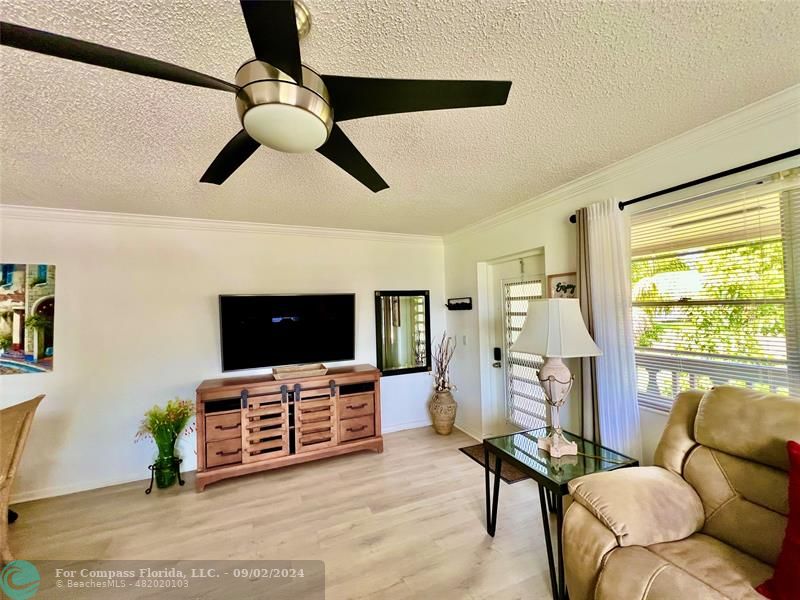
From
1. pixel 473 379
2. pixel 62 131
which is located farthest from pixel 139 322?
pixel 473 379

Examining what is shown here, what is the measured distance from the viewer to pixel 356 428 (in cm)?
335

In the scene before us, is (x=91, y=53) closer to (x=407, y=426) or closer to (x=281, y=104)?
(x=281, y=104)

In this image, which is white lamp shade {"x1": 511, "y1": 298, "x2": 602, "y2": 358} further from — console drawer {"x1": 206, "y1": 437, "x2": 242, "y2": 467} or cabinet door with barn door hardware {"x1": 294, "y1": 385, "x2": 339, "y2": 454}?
console drawer {"x1": 206, "y1": 437, "x2": 242, "y2": 467}

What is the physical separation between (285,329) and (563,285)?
2.67 meters

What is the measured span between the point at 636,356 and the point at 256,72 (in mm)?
2547

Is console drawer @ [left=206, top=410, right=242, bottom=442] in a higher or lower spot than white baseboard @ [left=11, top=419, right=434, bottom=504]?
higher

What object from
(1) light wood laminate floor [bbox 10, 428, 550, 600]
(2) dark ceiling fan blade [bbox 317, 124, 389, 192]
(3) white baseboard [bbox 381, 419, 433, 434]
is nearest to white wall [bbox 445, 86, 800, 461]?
(3) white baseboard [bbox 381, 419, 433, 434]

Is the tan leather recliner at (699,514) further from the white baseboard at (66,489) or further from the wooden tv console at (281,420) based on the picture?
the white baseboard at (66,489)

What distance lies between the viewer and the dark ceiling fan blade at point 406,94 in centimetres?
101

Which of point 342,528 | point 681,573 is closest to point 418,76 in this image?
point 681,573

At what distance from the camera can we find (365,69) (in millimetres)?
1321

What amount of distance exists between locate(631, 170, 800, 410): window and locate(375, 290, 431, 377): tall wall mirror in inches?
94.1

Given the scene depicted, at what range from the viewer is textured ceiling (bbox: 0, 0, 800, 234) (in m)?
1.08

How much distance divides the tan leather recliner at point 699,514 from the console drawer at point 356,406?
7.30ft
